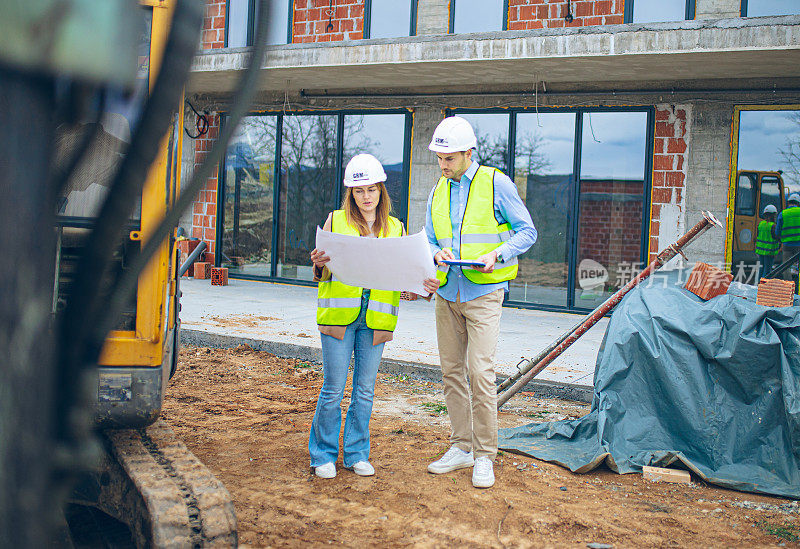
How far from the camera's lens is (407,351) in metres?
8.20

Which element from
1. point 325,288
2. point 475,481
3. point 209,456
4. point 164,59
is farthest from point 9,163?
point 209,456

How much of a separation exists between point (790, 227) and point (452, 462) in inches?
332

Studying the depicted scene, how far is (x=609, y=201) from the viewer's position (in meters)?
11.8

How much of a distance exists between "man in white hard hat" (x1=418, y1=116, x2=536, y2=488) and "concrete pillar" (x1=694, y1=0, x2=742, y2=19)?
7.97 metres

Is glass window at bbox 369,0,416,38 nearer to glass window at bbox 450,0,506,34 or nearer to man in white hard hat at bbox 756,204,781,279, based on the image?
glass window at bbox 450,0,506,34

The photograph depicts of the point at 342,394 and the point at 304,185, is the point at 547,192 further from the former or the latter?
the point at 342,394

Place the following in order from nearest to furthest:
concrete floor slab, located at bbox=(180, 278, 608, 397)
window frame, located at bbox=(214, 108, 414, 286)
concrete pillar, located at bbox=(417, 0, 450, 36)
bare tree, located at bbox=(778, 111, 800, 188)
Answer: concrete floor slab, located at bbox=(180, 278, 608, 397), bare tree, located at bbox=(778, 111, 800, 188), concrete pillar, located at bbox=(417, 0, 450, 36), window frame, located at bbox=(214, 108, 414, 286)

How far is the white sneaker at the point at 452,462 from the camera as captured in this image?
4590mm

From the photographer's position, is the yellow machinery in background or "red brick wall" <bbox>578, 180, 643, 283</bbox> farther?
"red brick wall" <bbox>578, 180, 643, 283</bbox>

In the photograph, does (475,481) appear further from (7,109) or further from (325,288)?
(7,109)

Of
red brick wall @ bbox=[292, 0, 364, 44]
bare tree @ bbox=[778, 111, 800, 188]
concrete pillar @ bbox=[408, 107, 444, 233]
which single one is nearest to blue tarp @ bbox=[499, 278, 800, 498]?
bare tree @ bbox=[778, 111, 800, 188]

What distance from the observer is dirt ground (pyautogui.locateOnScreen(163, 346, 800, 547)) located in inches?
144

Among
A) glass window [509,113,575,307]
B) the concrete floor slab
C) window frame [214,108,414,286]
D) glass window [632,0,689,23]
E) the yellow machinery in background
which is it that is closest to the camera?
the concrete floor slab

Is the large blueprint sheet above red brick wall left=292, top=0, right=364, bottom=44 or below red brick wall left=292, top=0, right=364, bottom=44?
below
